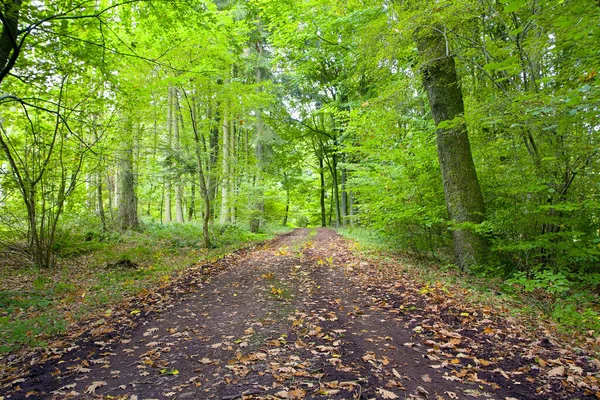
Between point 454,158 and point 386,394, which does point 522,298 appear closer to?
point 454,158

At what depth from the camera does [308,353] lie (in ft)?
12.0

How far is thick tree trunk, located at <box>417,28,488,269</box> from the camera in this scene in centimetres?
714

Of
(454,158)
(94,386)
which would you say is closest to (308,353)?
(94,386)

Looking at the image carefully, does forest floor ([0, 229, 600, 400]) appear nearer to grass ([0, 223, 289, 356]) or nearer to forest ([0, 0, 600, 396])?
grass ([0, 223, 289, 356])

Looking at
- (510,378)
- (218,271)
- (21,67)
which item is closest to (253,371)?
(510,378)

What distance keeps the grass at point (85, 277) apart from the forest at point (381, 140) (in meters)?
0.05

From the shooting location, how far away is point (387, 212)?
914 cm

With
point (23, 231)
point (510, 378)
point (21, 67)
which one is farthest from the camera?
point (23, 231)

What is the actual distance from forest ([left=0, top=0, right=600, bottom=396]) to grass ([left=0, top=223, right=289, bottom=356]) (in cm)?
5

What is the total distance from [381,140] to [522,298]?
5872 mm

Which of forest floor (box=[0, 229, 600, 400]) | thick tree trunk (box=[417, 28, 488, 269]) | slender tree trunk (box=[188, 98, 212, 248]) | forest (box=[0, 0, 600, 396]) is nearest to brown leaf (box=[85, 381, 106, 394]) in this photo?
forest floor (box=[0, 229, 600, 400])

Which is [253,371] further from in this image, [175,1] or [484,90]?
[484,90]

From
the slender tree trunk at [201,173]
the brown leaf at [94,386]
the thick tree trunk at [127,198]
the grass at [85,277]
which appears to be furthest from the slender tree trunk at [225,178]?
the brown leaf at [94,386]

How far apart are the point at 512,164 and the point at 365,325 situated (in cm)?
479
